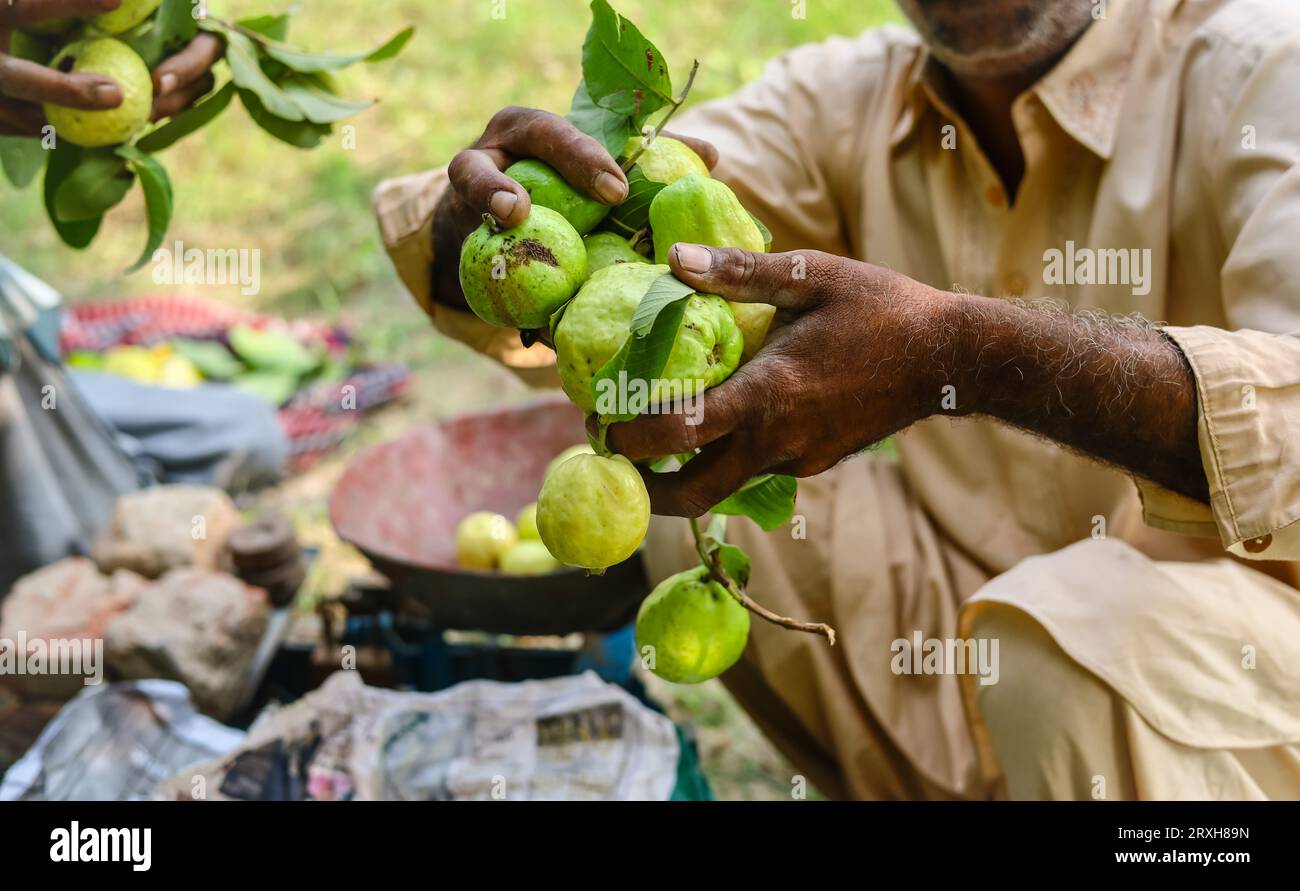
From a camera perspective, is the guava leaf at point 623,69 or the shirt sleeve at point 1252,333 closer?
the guava leaf at point 623,69

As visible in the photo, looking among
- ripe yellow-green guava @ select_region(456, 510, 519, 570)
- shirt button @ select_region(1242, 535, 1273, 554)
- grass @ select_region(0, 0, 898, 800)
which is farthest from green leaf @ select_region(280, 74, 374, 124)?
grass @ select_region(0, 0, 898, 800)

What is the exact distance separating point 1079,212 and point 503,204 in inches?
52.2

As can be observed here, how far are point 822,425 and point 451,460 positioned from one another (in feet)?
5.64

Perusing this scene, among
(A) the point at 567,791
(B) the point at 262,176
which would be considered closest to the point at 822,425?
(A) the point at 567,791

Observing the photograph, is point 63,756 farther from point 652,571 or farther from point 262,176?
point 262,176

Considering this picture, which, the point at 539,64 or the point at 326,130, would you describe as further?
the point at 539,64

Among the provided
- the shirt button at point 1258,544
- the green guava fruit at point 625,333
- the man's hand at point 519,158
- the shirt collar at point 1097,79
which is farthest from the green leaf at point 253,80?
the shirt button at point 1258,544

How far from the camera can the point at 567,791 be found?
1.95m

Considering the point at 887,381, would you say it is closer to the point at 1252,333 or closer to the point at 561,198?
the point at 561,198

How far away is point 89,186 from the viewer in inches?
69.9

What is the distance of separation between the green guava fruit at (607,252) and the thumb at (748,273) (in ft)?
0.40

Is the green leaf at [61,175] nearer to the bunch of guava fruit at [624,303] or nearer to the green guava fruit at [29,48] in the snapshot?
the green guava fruit at [29,48]

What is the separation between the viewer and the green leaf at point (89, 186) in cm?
177

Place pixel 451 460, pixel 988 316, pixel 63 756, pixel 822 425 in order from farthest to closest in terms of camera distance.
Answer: pixel 451 460 < pixel 63 756 < pixel 988 316 < pixel 822 425
